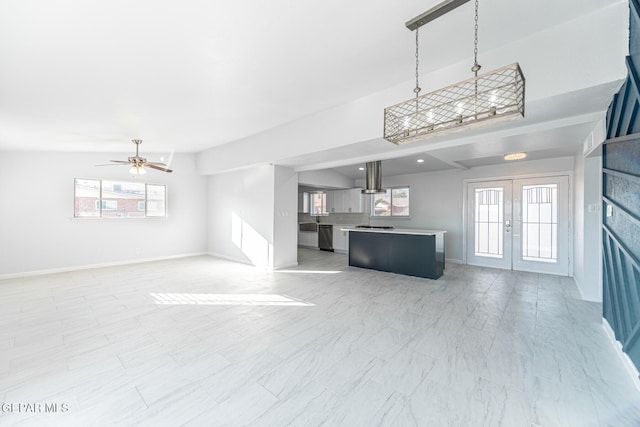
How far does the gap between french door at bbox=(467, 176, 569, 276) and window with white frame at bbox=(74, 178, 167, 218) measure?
8.00 meters

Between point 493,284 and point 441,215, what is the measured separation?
260cm

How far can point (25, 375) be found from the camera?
6.66 feet

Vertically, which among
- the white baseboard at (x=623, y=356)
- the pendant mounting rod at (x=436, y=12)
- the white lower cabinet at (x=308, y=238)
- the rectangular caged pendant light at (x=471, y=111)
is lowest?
the white baseboard at (x=623, y=356)

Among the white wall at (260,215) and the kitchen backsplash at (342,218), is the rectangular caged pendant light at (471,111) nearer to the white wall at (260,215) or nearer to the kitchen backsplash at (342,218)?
the white wall at (260,215)

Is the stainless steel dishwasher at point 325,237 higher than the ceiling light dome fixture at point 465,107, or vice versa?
the ceiling light dome fixture at point 465,107

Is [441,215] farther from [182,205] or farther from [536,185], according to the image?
[182,205]

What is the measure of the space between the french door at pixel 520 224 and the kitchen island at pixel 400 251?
1773 millimetres

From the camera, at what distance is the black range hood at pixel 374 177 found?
5.70 m

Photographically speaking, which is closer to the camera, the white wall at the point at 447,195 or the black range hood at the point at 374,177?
the black range hood at the point at 374,177

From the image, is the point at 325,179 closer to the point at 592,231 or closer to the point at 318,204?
the point at 318,204

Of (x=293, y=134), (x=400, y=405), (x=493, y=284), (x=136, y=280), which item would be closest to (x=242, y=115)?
(x=293, y=134)

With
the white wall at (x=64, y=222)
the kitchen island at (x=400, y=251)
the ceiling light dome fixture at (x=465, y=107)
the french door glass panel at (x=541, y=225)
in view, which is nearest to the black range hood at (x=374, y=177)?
the kitchen island at (x=400, y=251)

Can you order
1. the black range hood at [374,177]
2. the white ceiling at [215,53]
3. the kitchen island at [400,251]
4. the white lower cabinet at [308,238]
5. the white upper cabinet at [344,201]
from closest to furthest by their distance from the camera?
the white ceiling at [215,53] → the kitchen island at [400,251] → the black range hood at [374,177] → the white upper cabinet at [344,201] → the white lower cabinet at [308,238]

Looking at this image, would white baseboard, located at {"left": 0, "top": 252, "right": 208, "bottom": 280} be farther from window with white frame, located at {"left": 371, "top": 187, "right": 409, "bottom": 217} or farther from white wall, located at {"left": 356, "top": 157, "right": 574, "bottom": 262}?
white wall, located at {"left": 356, "top": 157, "right": 574, "bottom": 262}
